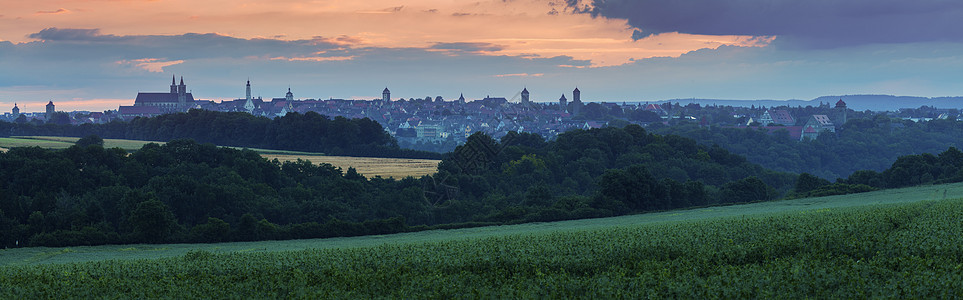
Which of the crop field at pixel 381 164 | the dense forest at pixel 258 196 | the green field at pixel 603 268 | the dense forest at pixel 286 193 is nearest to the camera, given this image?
the green field at pixel 603 268

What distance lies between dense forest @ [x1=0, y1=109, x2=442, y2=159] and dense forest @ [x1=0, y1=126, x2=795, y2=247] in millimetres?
32885

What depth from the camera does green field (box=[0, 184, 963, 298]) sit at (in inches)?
877

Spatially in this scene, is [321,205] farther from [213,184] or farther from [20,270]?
[20,270]

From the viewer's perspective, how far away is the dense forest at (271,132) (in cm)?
13238

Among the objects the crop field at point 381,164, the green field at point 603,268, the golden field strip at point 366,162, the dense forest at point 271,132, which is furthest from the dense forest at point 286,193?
the dense forest at point 271,132

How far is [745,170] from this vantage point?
126 m

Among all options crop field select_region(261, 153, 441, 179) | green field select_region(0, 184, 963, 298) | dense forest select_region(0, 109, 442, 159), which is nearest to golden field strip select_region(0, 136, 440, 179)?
crop field select_region(261, 153, 441, 179)

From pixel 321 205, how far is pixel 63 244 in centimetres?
2188

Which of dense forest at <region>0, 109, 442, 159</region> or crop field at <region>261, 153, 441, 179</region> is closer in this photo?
crop field at <region>261, 153, 441, 179</region>

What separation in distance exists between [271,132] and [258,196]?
73707 millimetres

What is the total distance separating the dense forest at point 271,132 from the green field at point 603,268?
3865 inches

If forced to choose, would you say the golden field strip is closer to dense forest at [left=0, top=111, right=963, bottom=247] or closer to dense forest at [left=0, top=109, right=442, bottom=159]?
dense forest at [left=0, top=111, right=963, bottom=247]

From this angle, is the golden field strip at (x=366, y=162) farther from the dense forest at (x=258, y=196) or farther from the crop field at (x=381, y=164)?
the dense forest at (x=258, y=196)

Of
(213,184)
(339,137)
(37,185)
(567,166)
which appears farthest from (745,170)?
(37,185)
